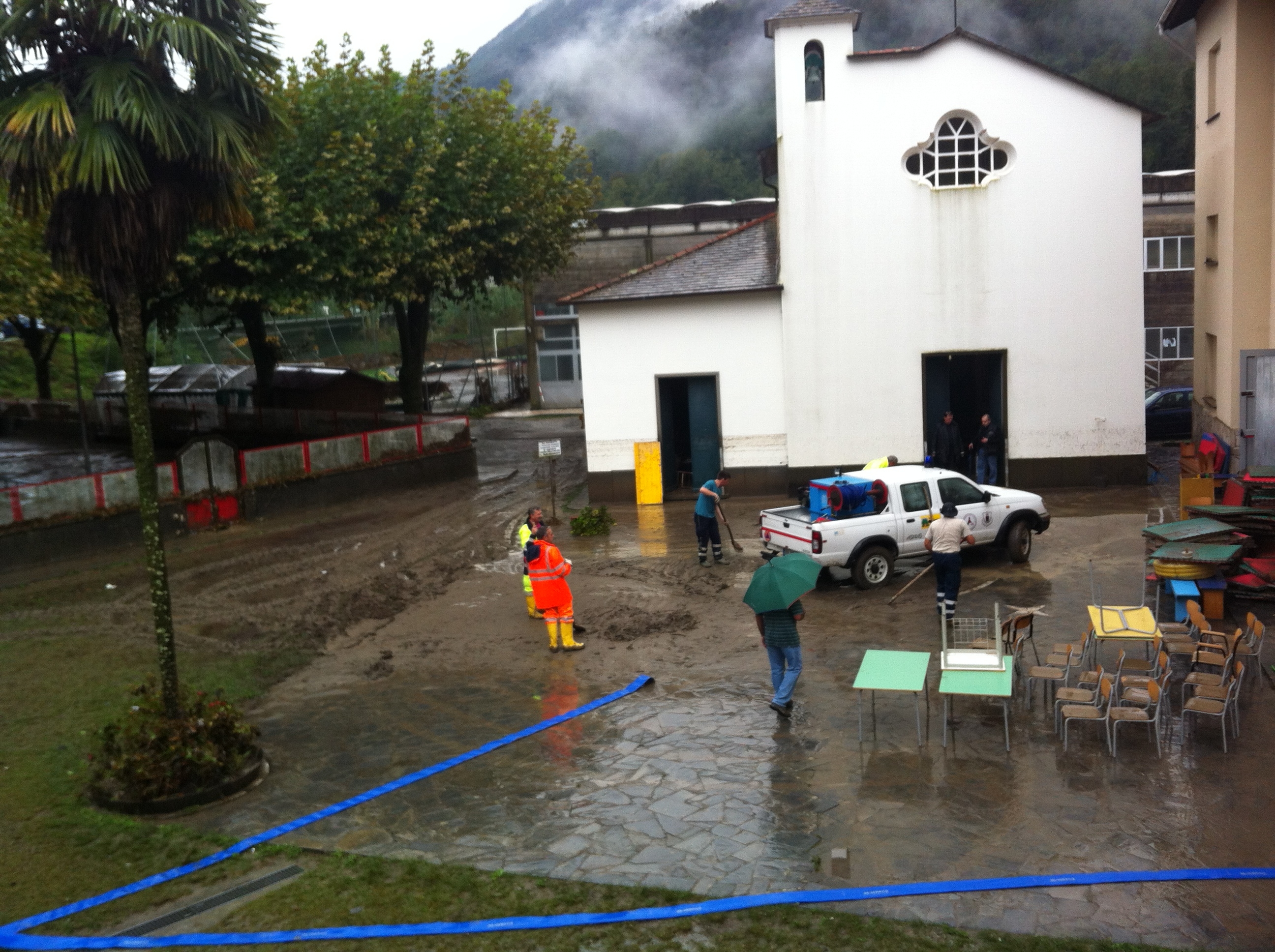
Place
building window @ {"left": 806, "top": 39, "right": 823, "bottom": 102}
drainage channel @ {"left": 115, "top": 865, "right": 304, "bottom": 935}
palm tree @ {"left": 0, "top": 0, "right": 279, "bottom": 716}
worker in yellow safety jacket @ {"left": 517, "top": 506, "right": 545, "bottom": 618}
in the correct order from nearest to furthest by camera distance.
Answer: drainage channel @ {"left": 115, "top": 865, "right": 304, "bottom": 935}, palm tree @ {"left": 0, "top": 0, "right": 279, "bottom": 716}, worker in yellow safety jacket @ {"left": 517, "top": 506, "right": 545, "bottom": 618}, building window @ {"left": 806, "top": 39, "right": 823, "bottom": 102}

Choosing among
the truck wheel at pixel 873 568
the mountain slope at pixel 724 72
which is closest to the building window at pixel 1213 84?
the truck wheel at pixel 873 568

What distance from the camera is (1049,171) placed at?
21.9 m

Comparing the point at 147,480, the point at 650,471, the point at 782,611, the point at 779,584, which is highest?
the point at 147,480

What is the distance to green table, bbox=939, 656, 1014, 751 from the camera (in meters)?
9.28

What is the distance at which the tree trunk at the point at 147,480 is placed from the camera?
9555 millimetres

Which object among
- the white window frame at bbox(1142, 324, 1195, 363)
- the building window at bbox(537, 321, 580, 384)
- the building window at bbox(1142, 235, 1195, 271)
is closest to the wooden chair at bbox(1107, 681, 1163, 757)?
the white window frame at bbox(1142, 324, 1195, 363)

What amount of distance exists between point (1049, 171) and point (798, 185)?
497cm

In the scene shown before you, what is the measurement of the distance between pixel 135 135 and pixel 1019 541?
12648mm

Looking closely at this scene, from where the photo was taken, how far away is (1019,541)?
53.0 feet

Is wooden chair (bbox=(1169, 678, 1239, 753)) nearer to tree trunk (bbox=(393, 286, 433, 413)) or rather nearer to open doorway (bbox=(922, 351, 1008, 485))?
open doorway (bbox=(922, 351, 1008, 485))

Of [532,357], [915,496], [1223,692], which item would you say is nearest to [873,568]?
[915,496]

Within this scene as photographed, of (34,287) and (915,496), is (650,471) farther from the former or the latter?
(34,287)

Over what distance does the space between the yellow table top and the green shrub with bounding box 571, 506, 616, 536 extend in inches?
423

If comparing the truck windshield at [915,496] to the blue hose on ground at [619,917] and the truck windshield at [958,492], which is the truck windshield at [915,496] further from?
the blue hose on ground at [619,917]
